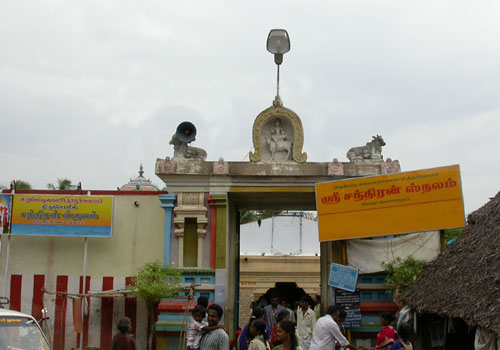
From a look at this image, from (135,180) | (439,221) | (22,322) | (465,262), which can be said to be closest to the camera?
(22,322)

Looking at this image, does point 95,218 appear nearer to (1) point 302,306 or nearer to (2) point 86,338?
(2) point 86,338

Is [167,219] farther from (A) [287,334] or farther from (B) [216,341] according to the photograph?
(A) [287,334]

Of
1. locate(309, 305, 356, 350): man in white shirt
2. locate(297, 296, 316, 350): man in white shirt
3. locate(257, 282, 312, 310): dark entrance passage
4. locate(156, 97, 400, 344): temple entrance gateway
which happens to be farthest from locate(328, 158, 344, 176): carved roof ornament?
locate(257, 282, 312, 310): dark entrance passage

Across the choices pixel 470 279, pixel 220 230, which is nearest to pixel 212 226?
pixel 220 230

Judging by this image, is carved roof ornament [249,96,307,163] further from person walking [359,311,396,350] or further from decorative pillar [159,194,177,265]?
person walking [359,311,396,350]

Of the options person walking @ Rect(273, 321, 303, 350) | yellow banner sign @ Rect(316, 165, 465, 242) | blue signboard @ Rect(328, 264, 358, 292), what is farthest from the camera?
blue signboard @ Rect(328, 264, 358, 292)

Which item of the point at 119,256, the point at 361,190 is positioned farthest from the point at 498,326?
the point at 119,256

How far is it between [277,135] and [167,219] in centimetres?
358

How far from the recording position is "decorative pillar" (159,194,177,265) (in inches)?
602

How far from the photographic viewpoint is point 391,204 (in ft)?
47.2

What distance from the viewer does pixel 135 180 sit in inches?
858

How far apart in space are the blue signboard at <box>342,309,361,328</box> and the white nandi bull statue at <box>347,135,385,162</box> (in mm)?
3825

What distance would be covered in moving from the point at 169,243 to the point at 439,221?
21.5 ft

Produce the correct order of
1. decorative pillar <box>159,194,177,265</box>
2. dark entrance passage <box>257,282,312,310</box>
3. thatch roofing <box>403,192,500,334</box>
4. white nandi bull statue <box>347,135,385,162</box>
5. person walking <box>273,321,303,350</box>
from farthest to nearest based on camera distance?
1. dark entrance passage <box>257,282,312,310</box>
2. white nandi bull statue <box>347,135,385,162</box>
3. decorative pillar <box>159,194,177,265</box>
4. thatch roofing <box>403,192,500,334</box>
5. person walking <box>273,321,303,350</box>
